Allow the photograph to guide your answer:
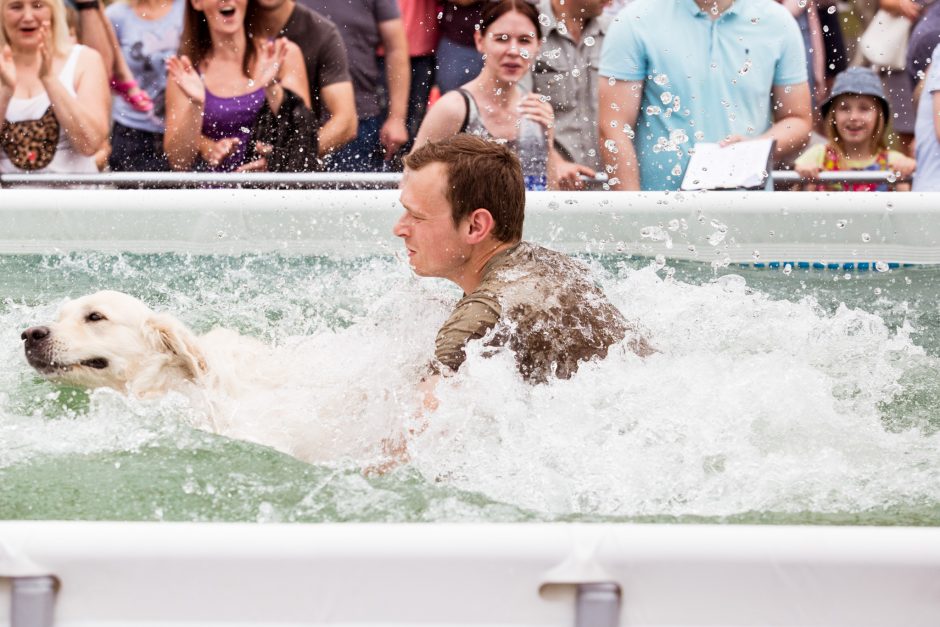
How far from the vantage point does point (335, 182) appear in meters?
6.38

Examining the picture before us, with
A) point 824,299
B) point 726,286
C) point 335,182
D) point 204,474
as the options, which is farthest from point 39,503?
point 335,182

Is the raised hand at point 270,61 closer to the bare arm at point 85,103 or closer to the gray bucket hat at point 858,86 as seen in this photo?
the bare arm at point 85,103

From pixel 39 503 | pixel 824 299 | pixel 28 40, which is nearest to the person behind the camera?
pixel 39 503

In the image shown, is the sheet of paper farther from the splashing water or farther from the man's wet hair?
the man's wet hair

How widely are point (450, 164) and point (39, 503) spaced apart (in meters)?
1.45

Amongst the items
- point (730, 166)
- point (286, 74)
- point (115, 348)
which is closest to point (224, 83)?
point (286, 74)

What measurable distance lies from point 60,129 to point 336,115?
1.43 metres

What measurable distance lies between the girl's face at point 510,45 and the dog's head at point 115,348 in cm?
279

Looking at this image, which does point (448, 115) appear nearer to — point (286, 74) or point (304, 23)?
point (286, 74)

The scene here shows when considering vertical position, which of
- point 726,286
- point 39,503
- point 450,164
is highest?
point 450,164

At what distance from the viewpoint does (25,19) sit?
6.54 meters

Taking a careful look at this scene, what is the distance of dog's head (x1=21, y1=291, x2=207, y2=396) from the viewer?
3672 millimetres

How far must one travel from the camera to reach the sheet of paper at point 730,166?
555cm

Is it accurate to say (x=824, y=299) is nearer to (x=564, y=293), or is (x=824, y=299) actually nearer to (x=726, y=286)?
(x=726, y=286)
